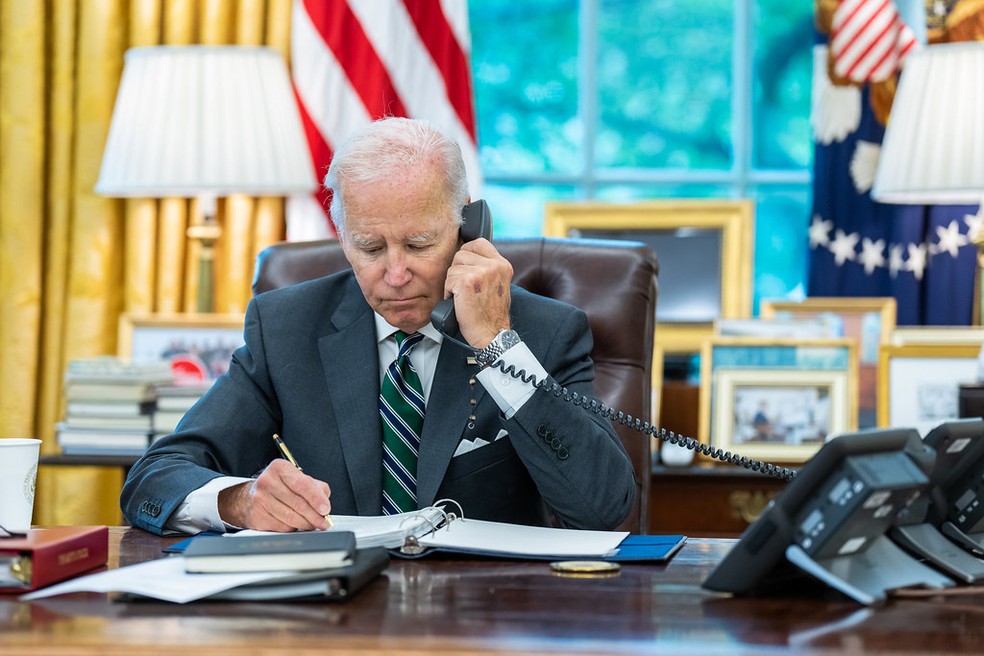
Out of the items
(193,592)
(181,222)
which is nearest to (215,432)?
(193,592)

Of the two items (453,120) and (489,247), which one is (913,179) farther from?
(489,247)

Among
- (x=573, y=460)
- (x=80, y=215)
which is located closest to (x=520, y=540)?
(x=573, y=460)

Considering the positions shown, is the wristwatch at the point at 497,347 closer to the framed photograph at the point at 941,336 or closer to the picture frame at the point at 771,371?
the picture frame at the point at 771,371

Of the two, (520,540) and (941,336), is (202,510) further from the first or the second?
(941,336)

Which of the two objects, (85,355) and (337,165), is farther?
(85,355)

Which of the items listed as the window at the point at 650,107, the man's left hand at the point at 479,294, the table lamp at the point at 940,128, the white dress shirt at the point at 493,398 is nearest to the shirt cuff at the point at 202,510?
the white dress shirt at the point at 493,398

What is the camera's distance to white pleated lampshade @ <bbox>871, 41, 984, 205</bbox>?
113 inches

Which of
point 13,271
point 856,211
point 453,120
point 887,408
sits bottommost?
point 887,408

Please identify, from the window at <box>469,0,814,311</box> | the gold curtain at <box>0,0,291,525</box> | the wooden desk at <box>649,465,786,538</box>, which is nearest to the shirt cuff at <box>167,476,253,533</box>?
the wooden desk at <box>649,465,786,538</box>

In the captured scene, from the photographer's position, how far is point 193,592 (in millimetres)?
1097

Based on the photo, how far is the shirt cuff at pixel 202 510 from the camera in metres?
1.57

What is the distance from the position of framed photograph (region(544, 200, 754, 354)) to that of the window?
21.8 inches

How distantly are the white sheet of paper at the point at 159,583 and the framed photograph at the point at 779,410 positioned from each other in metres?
2.04

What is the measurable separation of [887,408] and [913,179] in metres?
0.57
